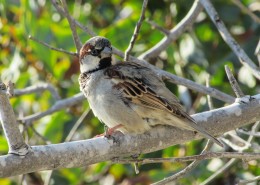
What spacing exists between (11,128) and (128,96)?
117 centimetres

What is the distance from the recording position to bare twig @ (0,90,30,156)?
8.55 ft

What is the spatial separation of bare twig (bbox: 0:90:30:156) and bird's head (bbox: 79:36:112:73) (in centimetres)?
127

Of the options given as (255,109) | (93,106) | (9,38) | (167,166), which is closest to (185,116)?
(255,109)

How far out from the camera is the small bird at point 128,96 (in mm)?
3594

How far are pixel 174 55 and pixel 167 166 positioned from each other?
861 mm

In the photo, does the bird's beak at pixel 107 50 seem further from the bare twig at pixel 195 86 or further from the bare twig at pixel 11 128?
the bare twig at pixel 11 128

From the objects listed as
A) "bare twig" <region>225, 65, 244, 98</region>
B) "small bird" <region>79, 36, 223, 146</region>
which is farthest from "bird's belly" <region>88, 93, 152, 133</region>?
"bare twig" <region>225, 65, 244, 98</region>

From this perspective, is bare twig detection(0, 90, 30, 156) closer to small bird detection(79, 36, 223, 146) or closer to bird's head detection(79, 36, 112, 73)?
small bird detection(79, 36, 223, 146)

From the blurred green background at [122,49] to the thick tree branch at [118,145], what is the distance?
111cm

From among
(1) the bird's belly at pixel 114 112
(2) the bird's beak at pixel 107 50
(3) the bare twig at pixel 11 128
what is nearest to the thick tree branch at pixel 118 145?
(3) the bare twig at pixel 11 128

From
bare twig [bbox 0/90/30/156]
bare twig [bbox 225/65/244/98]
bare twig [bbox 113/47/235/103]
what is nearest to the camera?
bare twig [bbox 0/90/30/156]

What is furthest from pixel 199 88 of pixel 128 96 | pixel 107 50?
pixel 107 50

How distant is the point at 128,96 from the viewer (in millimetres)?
3727

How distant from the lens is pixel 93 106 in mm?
3795
